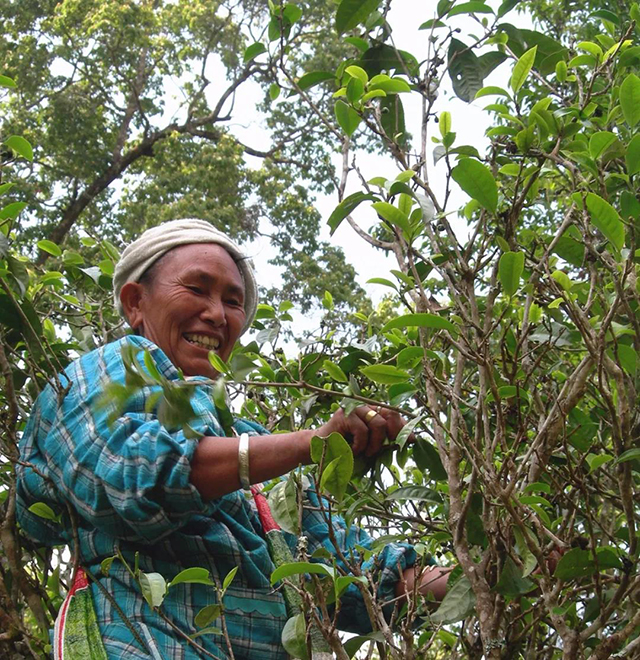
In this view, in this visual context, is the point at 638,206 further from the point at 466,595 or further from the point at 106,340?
the point at 106,340

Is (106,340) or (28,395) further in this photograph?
(106,340)

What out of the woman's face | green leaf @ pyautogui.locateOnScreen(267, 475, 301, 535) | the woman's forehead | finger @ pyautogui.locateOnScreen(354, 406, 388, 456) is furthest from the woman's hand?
the woman's forehead

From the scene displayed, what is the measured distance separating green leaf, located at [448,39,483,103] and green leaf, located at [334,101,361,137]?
36 centimetres

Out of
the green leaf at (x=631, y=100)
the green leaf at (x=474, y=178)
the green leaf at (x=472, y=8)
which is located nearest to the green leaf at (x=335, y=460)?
the green leaf at (x=474, y=178)

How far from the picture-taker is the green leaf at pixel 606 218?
1.42 meters

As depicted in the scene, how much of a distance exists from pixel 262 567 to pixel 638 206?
0.99 m

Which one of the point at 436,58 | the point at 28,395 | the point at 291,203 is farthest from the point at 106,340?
the point at 291,203

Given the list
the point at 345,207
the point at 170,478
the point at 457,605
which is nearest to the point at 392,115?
the point at 345,207

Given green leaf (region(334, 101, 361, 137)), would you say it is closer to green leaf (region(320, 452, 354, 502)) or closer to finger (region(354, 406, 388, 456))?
finger (region(354, 406, 388, 456))

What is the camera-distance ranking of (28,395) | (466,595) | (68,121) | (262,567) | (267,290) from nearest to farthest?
1. (466,595)
2. (262,567)
3. (28,395)
4. (267,290)
5. (68,121)

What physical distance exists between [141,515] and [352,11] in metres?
1.17

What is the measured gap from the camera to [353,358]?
72.2 inches

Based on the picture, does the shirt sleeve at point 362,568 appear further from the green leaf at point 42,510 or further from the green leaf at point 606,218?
the green leaf at point 606,218

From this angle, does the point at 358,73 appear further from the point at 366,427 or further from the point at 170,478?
the point at 170,478
